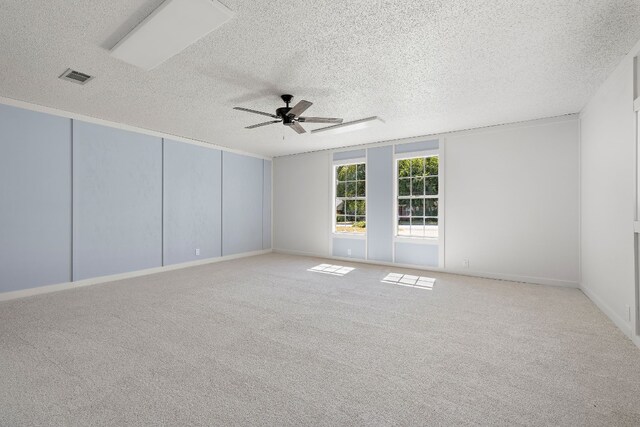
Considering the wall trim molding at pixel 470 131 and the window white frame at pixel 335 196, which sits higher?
the wall trim molding at pixel 470 131

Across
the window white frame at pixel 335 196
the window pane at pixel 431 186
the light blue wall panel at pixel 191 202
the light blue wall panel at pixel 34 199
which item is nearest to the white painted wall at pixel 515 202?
the window pane at pixel 431 186

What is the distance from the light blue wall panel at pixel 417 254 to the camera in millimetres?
5770

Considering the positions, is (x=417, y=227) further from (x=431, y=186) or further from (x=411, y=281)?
(x=411, y=281)

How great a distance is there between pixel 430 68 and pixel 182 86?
287cm

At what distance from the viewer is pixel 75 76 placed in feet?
10.8

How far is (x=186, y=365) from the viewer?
2.28 meters

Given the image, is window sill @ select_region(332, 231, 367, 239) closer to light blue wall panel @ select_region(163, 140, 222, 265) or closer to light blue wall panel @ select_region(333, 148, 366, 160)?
light blue wall panel @ select_region(333, 148, 366, 160)

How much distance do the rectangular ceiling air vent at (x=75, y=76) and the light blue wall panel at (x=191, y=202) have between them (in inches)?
93.4

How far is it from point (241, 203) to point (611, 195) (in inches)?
264

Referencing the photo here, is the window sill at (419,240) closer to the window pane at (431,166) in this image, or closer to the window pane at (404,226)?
the window pane at (404,226)

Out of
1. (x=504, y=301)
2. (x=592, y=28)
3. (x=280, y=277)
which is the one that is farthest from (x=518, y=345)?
(x=280, y=277)

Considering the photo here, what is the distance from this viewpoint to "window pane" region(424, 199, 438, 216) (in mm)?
5802

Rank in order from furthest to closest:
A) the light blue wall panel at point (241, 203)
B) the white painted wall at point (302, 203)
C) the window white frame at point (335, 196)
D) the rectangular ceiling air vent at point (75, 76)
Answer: the white painted wall at point (302, 203) → the light blue wall panel at point (241, 203) → the window white frame at point (335, 196) → the rectangular ceiling air vent at point (75, 76)

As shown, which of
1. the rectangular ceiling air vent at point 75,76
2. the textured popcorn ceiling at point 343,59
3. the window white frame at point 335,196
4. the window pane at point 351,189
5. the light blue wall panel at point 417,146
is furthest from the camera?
the window pane at point 351,189
